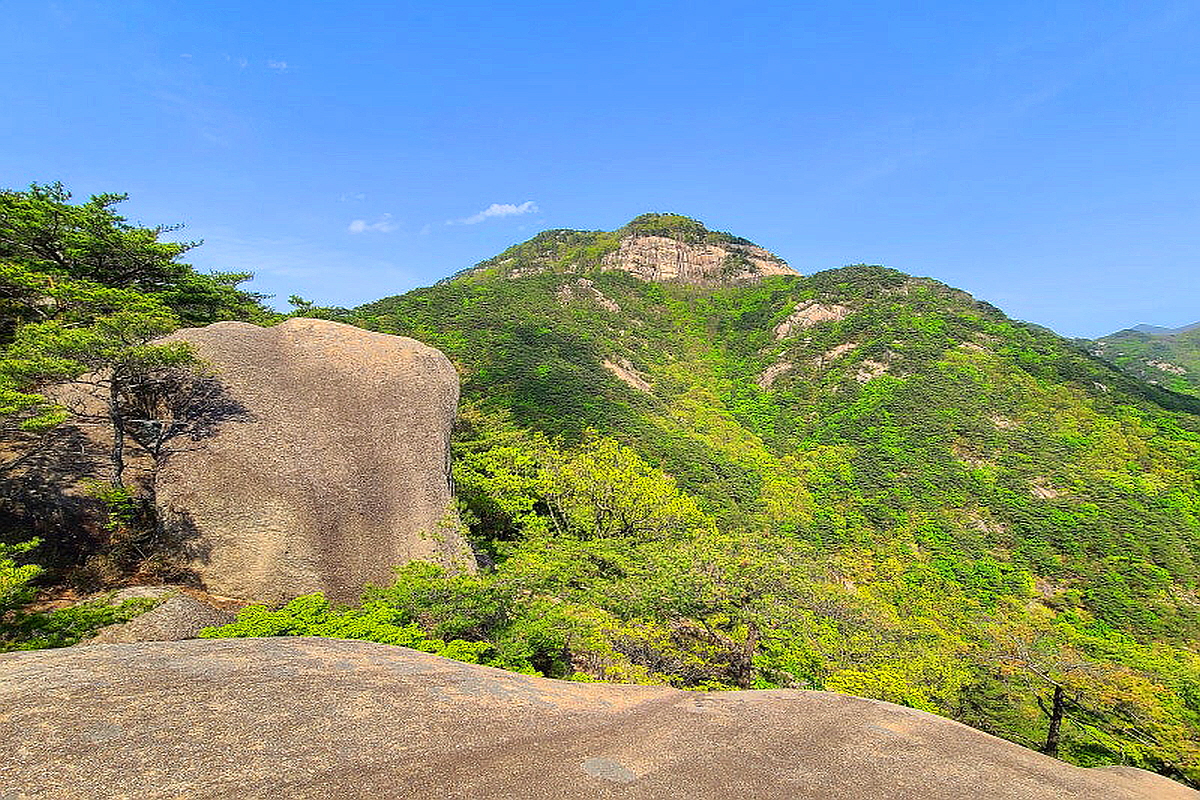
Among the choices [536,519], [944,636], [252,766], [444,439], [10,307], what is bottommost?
[944,636]

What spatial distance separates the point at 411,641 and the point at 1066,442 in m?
60.4

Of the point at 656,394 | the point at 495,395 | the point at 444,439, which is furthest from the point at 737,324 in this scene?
the point at 444,439

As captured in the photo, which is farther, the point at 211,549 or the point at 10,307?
the point at 10,307

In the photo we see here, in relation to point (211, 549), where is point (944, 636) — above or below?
below

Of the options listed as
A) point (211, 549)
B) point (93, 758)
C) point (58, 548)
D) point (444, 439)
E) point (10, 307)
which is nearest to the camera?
point (93, 758)

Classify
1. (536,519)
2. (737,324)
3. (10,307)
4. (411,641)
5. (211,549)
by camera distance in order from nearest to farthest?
1. (411,641)
2. (211,549)
3. (10,307)
4. (536,519)
5. (737,324)

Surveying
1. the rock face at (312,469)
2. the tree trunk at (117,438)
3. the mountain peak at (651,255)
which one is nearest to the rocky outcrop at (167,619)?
the rock face at (312,469)

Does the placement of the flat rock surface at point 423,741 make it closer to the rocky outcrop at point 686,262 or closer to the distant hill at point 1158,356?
the rocky outcrop at point 686,262

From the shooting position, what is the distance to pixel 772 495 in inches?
1807

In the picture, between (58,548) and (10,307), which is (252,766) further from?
(10,307)

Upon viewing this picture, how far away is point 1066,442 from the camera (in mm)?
48906

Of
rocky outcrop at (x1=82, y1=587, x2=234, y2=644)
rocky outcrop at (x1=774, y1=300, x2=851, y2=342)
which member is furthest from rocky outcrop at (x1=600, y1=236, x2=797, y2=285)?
rocky outcrop at (x1=82, y1=587, x2=234, y2=644)

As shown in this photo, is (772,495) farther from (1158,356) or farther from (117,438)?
(1158,356)

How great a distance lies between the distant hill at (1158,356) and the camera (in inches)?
4464
